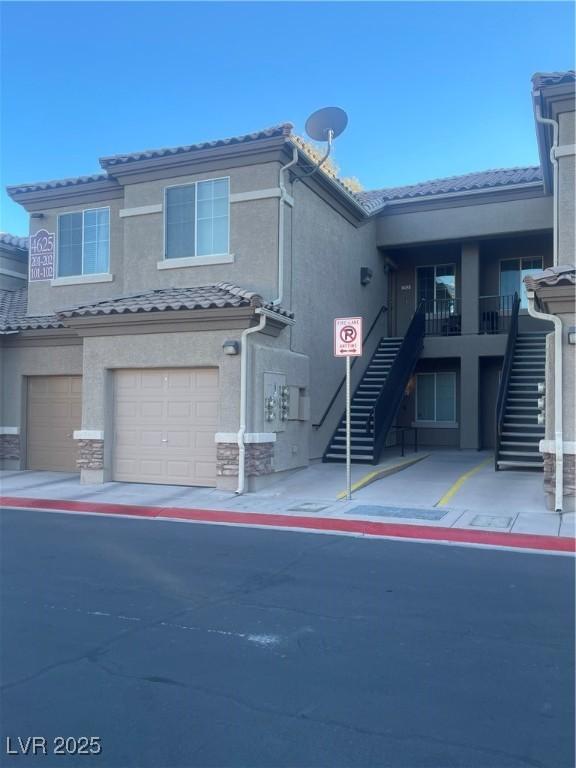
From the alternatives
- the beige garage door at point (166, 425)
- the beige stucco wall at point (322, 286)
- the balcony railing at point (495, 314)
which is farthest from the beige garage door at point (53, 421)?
the balcony railing at point (495, 314)

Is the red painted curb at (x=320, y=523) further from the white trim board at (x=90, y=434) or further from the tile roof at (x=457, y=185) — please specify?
the tile roof at (x=457, y=185)

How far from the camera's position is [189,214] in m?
15.6

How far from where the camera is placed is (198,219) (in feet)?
51.0

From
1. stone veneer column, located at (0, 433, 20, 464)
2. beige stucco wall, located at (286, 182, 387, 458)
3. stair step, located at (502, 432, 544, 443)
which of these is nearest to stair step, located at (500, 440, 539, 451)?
stair step, located at (502, 432, 544, 443)

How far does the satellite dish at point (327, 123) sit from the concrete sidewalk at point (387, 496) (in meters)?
7.11

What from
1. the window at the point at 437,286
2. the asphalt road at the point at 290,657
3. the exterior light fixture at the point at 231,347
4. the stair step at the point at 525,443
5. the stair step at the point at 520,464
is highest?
the window at the point at 437,286

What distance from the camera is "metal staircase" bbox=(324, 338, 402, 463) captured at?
52.5 feet

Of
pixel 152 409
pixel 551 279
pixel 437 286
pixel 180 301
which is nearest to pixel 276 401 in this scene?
pixel 152 409

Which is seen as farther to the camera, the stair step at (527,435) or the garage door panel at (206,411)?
the stair step at (527,435)

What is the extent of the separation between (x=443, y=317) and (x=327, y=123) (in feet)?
27.6

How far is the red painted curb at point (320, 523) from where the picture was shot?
9.23m

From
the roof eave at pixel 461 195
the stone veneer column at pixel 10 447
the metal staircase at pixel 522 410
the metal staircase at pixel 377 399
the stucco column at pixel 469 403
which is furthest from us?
the stucco column at pixel 469 403

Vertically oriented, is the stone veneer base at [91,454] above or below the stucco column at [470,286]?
below

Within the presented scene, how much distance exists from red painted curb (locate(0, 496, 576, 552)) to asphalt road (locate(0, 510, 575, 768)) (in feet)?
2.36
